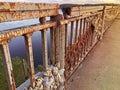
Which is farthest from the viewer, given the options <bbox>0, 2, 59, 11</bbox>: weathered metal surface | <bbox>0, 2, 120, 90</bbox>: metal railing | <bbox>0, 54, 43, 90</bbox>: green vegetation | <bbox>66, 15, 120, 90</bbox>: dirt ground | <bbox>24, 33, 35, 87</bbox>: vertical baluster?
<bbox>0, 54, 43, 90</bbox>: green vegetation

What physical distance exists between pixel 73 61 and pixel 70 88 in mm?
505

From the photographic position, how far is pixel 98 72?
304 cm

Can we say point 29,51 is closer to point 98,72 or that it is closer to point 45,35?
point 45,35

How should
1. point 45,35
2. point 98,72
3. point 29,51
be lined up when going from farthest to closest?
1. point 98,72
2. point 45,35
3. point 29,51

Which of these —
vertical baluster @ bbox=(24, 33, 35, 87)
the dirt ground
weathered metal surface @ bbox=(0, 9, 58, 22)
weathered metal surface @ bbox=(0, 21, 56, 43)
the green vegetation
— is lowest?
the green vegetation

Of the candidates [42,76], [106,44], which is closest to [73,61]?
[42,76]

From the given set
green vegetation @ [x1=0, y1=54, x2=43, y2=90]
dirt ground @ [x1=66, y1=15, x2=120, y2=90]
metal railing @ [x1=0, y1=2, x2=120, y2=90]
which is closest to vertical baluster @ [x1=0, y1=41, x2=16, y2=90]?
metal railing @ [x1=0, y1=2, x2=120, y2=90]

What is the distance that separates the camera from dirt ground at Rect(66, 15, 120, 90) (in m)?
2.65

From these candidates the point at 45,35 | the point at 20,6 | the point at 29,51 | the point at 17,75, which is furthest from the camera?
the point at 17,75

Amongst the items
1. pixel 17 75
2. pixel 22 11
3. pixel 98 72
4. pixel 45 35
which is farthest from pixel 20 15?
pixel 17 75

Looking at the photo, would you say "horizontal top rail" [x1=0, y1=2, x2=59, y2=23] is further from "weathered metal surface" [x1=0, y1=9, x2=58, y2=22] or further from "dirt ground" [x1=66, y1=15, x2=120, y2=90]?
"dirt ground" [x1=66, y1=15, x2=120, y2=90]

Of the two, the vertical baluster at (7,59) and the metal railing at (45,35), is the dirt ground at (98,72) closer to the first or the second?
the metal railing at (45,35)

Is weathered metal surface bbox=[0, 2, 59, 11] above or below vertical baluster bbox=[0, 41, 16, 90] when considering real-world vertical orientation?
above

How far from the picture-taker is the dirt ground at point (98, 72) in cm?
265
